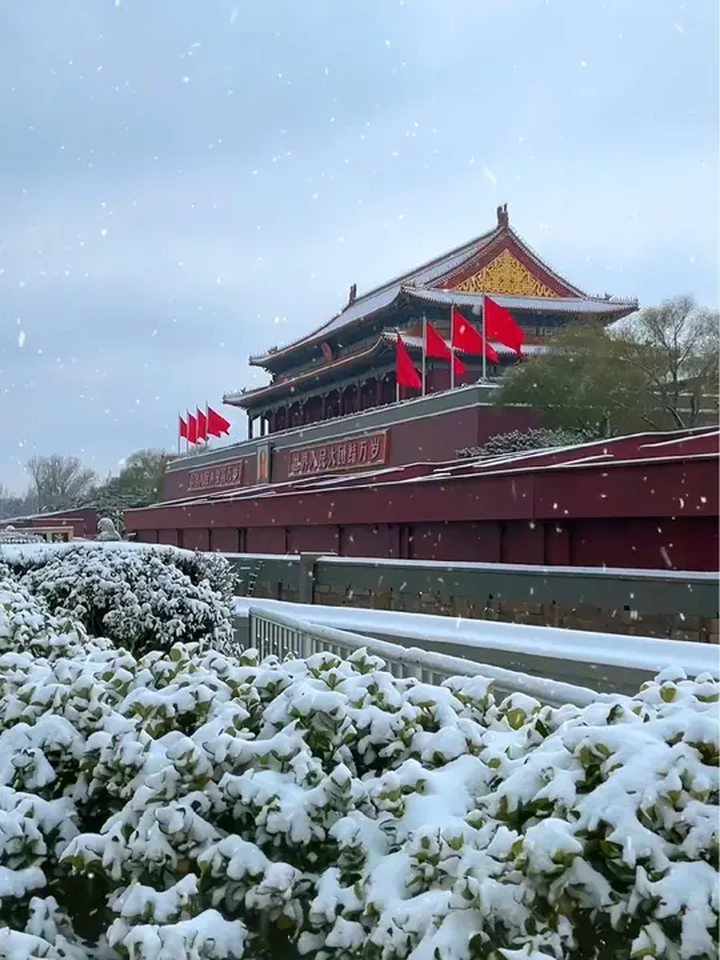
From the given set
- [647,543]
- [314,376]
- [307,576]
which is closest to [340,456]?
[314,376]

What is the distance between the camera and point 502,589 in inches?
449

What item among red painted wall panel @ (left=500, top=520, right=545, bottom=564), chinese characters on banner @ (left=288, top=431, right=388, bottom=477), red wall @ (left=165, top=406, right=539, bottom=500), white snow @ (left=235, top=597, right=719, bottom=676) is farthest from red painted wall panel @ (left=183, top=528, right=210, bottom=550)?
white snow @ (left=235, top=597, right=719, bottom=676)

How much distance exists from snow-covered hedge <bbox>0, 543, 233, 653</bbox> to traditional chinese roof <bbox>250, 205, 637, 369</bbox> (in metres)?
24.6

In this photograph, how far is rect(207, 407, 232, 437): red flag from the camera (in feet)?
135

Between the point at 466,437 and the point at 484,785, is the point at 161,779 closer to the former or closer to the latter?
the point at 484,785

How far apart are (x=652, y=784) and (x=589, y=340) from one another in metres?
20.2

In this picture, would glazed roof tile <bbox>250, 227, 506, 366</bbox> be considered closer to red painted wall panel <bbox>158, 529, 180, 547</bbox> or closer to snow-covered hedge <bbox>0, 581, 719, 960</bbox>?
red painted wall panel <bbox>158, 529, 180, 547</bbox>

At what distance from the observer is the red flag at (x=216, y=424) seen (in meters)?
41.2

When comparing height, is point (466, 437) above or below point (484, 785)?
above

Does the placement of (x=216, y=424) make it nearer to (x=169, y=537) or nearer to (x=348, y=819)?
(x=169, y=537)

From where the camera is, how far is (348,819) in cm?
195

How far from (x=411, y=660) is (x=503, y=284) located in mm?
31955

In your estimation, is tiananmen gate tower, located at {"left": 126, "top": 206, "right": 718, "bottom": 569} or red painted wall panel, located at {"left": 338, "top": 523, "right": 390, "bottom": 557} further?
red painted wall panel, located at {"left": 338, "top": 523, "right": 390, "bottom": 557}

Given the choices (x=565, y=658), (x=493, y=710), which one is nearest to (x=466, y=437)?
(x=565, y=658)
